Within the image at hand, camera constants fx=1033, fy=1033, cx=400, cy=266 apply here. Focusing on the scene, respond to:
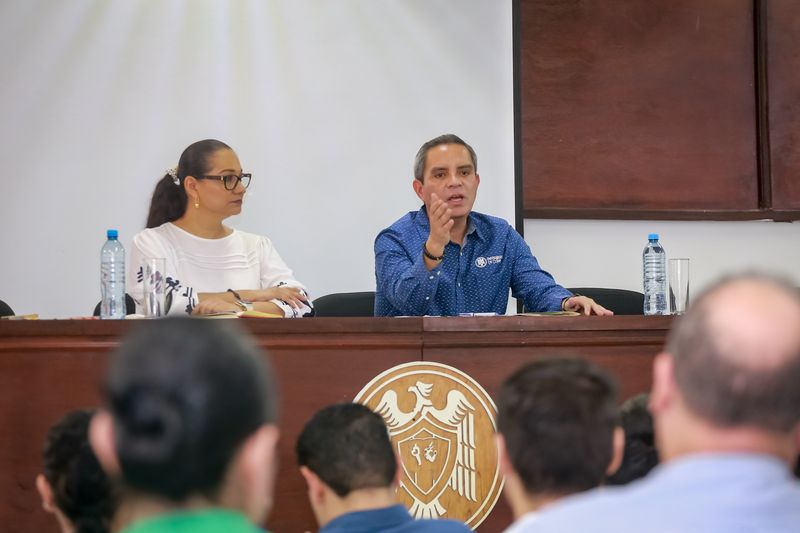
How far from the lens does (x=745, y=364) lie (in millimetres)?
1035

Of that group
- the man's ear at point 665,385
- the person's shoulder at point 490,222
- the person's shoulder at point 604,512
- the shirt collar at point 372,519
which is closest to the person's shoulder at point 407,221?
the person's shoulder at point 490,222

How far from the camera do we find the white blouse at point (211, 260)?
3.58 meters

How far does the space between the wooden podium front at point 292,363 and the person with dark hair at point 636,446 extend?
3.17 feet

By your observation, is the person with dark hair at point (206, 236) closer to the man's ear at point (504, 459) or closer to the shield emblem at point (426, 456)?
the shield emblem at point (426, 456)

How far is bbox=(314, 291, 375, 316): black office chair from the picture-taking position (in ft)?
11.9

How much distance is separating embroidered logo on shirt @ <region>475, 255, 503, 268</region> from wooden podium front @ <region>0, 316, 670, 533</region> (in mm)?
768

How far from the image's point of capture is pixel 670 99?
4.84 metres

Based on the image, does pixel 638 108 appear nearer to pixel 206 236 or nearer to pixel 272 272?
pixel 272 272

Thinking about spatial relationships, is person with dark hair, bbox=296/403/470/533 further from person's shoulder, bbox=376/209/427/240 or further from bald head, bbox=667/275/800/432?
person's shoulder, bbox=376/209/427/240

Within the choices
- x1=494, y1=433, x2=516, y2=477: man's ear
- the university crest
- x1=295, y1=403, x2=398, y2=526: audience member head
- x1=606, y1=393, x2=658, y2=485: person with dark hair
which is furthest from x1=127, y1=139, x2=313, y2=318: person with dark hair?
x1=494, y1=433, x2=516, y2=477: man's ear

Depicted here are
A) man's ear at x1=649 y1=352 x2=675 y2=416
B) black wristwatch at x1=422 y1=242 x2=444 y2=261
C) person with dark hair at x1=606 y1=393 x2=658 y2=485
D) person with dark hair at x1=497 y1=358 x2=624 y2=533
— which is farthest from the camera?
black wristwatch at x1=422 y1=242 x2=444 y2=261

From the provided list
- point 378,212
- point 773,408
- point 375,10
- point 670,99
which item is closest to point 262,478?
point 773,408

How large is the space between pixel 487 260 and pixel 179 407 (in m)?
2.73

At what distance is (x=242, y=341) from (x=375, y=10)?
3.91 m
